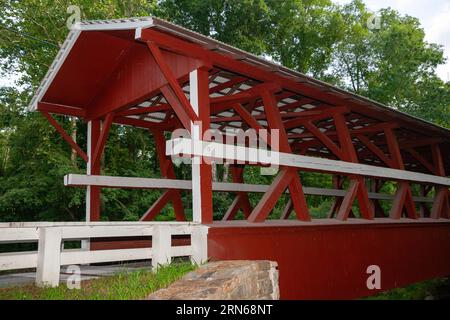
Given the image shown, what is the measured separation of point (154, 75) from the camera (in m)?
7.85

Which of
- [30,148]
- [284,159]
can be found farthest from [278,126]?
[30,148]

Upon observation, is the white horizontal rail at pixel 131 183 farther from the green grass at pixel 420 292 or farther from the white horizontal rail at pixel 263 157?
the green grass at pixel 420 292

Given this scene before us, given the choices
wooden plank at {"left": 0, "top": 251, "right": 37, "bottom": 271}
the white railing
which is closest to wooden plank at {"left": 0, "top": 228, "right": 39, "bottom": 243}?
the white railing

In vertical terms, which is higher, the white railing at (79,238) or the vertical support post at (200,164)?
the vertical support post at (200,164)

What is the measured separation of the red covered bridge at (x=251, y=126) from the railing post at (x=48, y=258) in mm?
1895

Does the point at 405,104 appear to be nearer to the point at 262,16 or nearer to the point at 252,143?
the point at 262,16

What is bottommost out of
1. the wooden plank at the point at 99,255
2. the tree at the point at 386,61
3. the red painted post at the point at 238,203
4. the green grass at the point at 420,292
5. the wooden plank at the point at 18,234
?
the green grass at the point at 420,292

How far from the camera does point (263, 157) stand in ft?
23.4

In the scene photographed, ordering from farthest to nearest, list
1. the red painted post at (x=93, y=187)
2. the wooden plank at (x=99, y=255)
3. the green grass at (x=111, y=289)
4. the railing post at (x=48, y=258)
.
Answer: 1. the red painted post at (x=93, y=187)
2. the wooden plank at (x=99, y=255)
3. the railing post at (x=48, y=258)
4. the green grass at (x=111, y=289)

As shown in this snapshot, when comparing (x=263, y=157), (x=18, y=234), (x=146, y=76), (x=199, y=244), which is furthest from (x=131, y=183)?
(x=18, y=234)

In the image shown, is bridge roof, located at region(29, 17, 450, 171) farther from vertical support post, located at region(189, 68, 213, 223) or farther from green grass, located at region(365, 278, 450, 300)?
green grass, located at region(365, 278, 450, 300)

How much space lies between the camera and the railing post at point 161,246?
568cm

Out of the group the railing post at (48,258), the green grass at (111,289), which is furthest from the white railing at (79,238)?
the green grass at (111,289)
